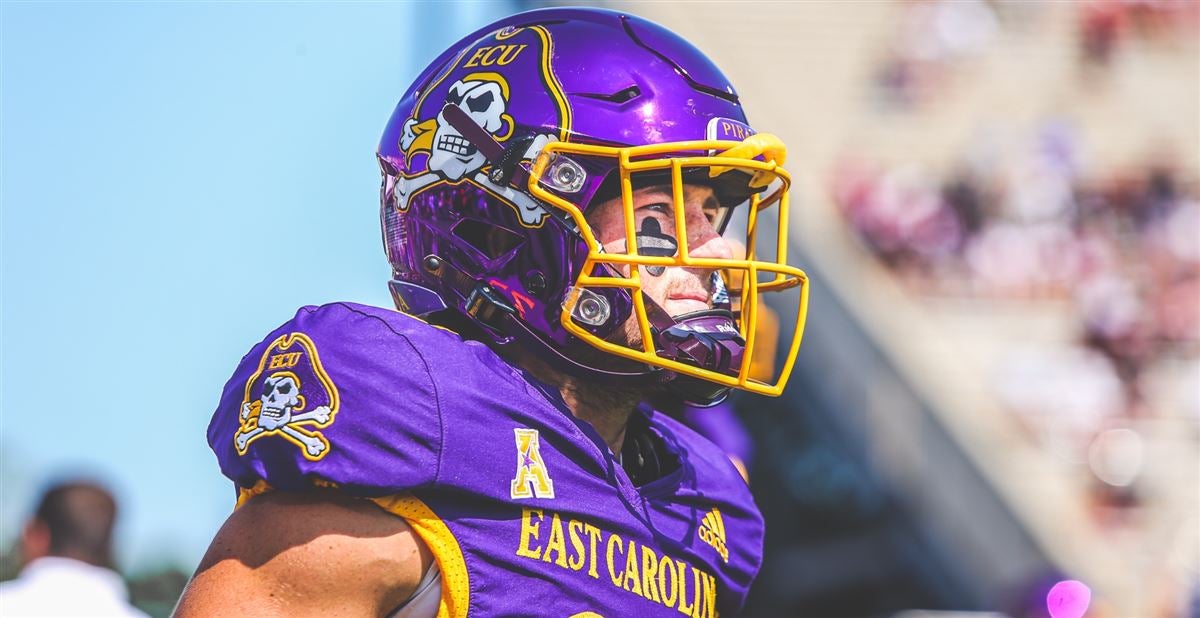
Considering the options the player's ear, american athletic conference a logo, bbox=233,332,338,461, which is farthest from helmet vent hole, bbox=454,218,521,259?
the player's ear

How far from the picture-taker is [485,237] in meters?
2.21

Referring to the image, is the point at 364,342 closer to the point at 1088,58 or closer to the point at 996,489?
the point at 996,489

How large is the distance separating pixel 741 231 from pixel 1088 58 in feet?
19.1

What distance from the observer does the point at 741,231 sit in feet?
23.2

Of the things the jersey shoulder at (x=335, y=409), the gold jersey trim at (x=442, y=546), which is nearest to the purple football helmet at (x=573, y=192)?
the jersey shoulder at (x=335, y=409)

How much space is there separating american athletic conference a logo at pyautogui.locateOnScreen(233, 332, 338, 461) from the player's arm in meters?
0.08

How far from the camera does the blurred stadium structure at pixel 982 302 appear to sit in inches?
304

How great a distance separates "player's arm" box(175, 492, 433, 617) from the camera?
1697 mm

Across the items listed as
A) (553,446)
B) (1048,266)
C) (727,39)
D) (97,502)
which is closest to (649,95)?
(553,446)

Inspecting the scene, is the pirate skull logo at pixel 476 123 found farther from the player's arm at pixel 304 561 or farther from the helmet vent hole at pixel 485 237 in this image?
the player's arm at pixel 304 561

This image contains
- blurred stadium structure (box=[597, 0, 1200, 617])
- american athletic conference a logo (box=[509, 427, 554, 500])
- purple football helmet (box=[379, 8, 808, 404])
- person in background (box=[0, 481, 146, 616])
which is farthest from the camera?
blurred stadium structure (box=[597, 0, 1200, 617])

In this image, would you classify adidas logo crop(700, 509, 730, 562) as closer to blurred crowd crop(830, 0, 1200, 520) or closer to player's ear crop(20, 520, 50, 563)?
player's ear crop(20, 520, 50, 563)

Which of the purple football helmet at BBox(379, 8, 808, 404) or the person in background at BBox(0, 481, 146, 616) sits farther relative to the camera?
the person in background at BBox(0, 481, 146, 616)

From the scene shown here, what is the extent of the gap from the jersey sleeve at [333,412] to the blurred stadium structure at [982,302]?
4.17 m
